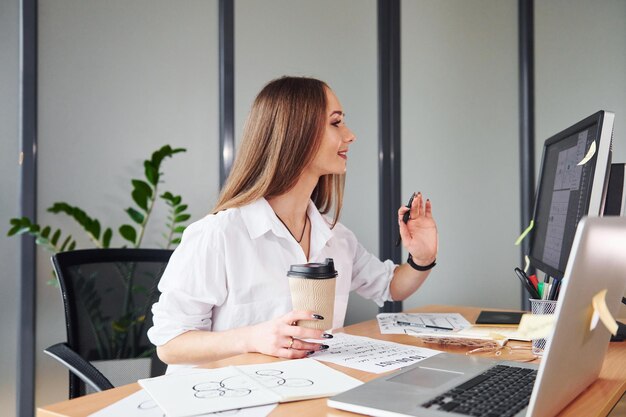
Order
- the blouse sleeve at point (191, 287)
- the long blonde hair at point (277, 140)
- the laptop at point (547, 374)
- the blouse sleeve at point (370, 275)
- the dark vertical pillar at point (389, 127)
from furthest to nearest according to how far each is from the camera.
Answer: the dark vertical pillar at point (389, 127) → the blouse sleeve at point (370, 275) → the long blonde hair at point (277, 140) → the blouse sleeve at point (191, 287) → the laptop at point (547, 374)

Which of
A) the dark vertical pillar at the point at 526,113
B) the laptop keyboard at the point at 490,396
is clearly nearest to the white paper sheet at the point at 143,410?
the laptop keyboard at the point at 490,396

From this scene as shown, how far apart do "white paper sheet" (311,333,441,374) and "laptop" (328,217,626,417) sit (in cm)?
9

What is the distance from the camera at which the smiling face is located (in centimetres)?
160

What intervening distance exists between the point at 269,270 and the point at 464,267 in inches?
101

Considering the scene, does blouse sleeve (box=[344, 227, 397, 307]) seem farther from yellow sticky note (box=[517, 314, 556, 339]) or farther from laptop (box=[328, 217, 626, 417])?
yellow sticky note (box=[517, 314, 556, 339])

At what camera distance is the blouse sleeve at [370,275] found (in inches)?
74.5

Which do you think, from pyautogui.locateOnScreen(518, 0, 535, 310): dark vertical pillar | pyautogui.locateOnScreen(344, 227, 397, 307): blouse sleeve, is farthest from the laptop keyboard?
pyautogui.locateOnScreen(518, 0, 535, 310): dark vertical pillar

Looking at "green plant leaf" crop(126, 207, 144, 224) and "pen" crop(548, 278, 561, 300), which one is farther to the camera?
"green plant leaf" crop(126, 207, 144, 224)

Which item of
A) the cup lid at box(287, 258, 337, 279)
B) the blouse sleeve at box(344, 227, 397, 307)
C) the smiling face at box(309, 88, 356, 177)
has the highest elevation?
the smiling face at box(309, 88, 356, 177)

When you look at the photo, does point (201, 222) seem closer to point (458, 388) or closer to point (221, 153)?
point (458, 388)

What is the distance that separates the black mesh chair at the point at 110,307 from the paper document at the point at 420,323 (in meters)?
0.65

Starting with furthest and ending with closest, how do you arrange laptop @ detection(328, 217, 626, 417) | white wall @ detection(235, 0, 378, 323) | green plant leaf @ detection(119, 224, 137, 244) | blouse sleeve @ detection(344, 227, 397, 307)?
white wall @ detection(235, 0, 378, 323) < green plant leaf @ detection(119, 224, 137, 244) < blouse sleeve @ detection(344, 227, 397, 307) < laptop @ detection(328, 217, 626, 417)

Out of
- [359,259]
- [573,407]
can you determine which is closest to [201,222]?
[359,259]

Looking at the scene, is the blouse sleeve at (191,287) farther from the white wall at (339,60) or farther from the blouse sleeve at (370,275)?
the white wall at (339,60)
